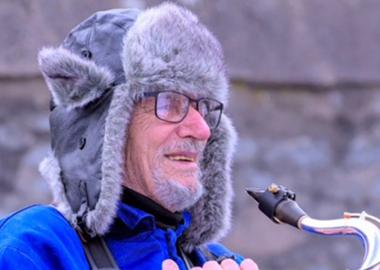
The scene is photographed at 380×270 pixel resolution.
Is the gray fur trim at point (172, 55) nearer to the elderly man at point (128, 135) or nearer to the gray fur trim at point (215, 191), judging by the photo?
the elderly man at point (128, 135)

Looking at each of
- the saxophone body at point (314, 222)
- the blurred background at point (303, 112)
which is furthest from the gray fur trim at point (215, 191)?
the blurred background at point (303, 112)

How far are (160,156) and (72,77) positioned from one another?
268 millimetres

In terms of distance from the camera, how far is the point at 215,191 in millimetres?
2734

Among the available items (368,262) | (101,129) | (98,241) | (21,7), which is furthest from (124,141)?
(21,7)

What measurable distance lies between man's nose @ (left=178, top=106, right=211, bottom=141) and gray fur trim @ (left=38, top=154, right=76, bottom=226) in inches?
11.5

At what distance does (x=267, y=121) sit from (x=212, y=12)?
1.70 ft

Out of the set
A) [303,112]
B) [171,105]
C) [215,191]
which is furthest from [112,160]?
[303,112]

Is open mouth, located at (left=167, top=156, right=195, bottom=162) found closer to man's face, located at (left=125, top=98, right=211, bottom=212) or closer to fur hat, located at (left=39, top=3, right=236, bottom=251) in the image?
man's face, located at (left=125, top=98, right=211, bottom=212)

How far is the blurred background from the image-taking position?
14.7 ft

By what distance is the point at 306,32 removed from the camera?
15.1 ft

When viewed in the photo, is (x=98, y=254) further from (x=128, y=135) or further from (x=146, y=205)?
(x=128, y=135)

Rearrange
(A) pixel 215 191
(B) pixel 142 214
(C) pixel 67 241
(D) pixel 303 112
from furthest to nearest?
(D) pixel 303 112, (A) pixel 215 191, (B) pixel 142 214, (C) pixel 67 241

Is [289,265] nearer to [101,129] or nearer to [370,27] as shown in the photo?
[370,27]

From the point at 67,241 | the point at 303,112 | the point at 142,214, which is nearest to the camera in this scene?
the point at 67,241
